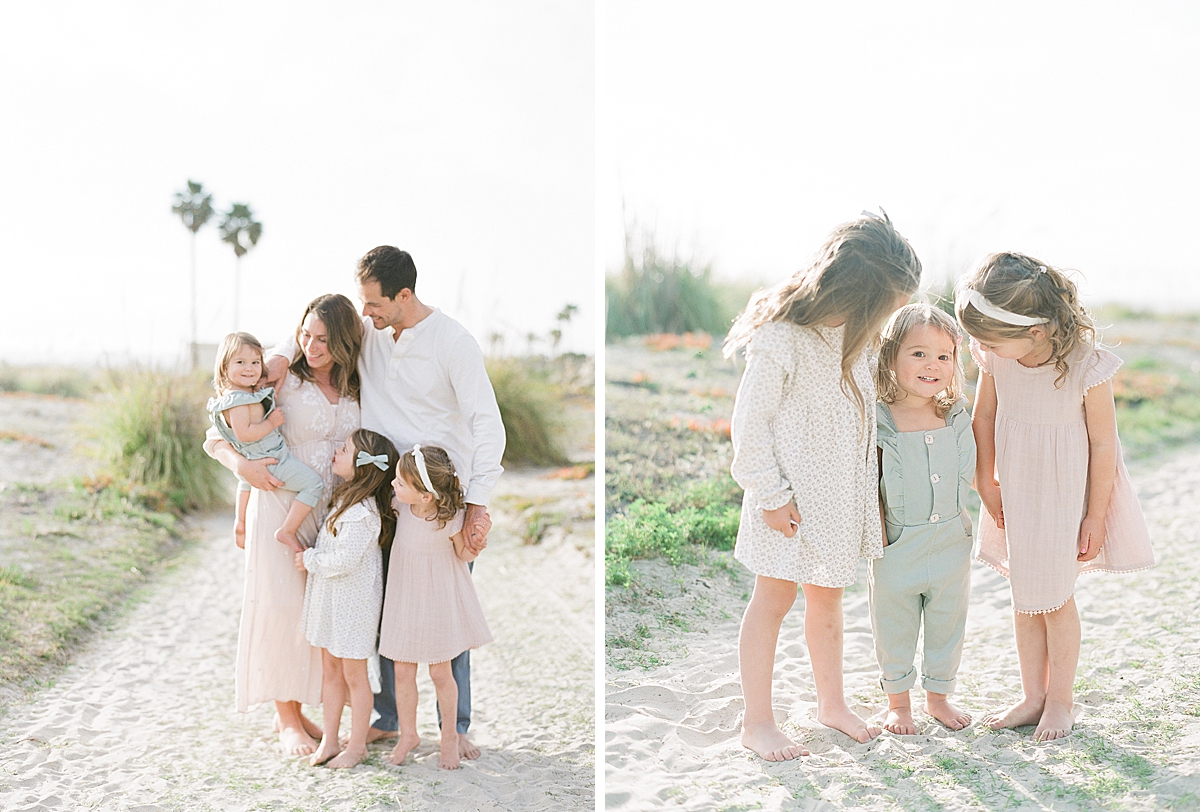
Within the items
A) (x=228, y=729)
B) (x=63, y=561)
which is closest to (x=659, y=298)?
(x=63, y=561)

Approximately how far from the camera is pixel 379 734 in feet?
12.7

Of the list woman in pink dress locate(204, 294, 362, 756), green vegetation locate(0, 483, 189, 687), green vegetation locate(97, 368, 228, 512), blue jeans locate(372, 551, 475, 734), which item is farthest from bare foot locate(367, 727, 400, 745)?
green vegetation locate(97, 368, 228, 512)

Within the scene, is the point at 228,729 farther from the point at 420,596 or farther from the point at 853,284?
the point at 853,284

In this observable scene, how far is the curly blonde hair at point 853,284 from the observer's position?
3.04 m

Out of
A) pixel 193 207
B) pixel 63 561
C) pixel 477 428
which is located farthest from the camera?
pixel 193 207

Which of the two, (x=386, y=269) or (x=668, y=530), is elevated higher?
(x=386, y=269)

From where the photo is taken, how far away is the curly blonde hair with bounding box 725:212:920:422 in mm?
3035

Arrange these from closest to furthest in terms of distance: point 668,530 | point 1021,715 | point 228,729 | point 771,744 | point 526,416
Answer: point 771,744 < point 1021,715 < point 228,729 < point 668,530 < point 526,416

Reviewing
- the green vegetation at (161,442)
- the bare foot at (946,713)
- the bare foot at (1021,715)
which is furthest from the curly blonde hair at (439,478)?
the green vegetation at (161,442)

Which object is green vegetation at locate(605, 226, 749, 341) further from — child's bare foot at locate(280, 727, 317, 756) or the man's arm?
child's bare foot at locate(280, 727, 317, 756)

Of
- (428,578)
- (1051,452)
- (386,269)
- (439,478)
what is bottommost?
(428,578)

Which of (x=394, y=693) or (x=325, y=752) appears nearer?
(x=325, y=752)

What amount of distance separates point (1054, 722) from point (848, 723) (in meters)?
0.71

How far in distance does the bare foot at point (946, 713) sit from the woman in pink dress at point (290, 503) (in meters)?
2.36
